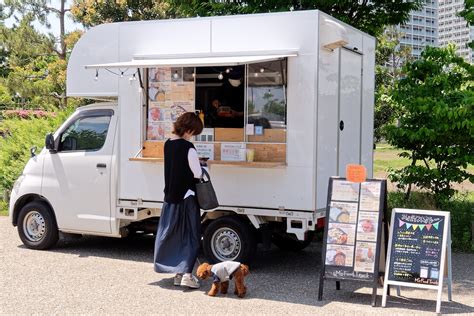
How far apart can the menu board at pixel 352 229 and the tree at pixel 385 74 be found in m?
3.97

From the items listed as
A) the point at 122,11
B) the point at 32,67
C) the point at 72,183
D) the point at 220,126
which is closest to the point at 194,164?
the point at 220,126

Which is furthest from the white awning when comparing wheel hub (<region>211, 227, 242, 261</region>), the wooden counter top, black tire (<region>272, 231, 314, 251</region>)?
black tire (<region>272, 231, 314, 251</region>)

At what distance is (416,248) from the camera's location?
6.61m

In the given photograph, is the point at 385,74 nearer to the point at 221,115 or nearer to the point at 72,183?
the point at 221,115

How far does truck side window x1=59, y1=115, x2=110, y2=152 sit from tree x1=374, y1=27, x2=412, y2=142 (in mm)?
4431

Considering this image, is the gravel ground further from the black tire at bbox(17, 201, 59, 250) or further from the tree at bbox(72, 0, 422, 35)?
the tree at bbox(72, 0, 422, 35)

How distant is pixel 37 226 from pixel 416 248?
17.6 feet

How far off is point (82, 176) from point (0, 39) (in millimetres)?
21326

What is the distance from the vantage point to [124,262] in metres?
8.70

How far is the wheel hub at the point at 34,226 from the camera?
30.8 feet

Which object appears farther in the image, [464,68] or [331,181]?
[464,68]

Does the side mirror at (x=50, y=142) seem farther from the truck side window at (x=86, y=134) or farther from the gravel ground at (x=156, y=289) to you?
the gravel ground at (x=156, y=289)

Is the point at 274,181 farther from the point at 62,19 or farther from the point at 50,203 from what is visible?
the point at 62,19

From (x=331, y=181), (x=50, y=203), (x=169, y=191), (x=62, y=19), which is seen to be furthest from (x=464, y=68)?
(x=62, y=19)
